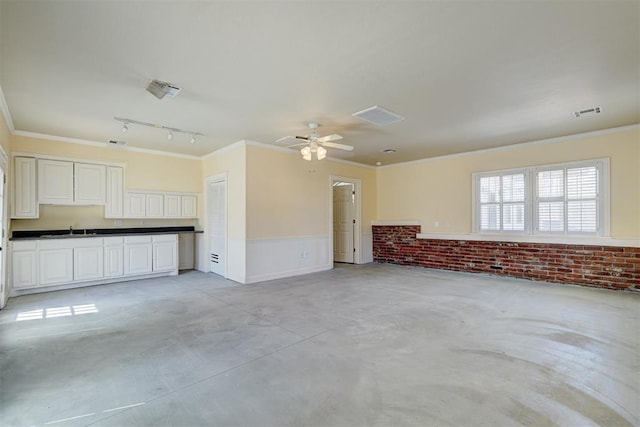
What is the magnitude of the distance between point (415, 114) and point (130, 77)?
11.2ft

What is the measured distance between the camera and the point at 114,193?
5895 millimetres

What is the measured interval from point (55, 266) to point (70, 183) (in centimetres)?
145

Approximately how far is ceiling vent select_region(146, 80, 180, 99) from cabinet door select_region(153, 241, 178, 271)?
12.3 feet

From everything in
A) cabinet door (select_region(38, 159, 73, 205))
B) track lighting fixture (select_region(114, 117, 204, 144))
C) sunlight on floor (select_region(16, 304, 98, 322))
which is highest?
track lighting fixture (select_region(114, 117, 204, 144))

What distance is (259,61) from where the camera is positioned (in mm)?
2801

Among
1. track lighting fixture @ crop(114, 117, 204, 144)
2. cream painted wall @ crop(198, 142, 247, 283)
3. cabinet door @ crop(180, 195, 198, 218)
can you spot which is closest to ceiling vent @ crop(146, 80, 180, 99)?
track lighting fixture @ crop(114, 117, 204, 144)

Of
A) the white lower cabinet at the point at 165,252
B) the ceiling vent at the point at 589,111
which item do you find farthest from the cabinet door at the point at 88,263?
the ceiling vent at the point at 589,111

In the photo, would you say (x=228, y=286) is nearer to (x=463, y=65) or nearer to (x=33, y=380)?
(x=33, y=380)

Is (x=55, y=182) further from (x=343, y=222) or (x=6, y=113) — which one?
(x=343, y=222)

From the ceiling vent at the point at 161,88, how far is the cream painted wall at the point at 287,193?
2.39m

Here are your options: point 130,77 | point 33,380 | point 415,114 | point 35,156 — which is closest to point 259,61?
point 130,77

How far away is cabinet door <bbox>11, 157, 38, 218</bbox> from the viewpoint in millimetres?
4895

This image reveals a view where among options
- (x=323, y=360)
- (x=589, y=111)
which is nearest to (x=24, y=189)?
(x=323, y=360)

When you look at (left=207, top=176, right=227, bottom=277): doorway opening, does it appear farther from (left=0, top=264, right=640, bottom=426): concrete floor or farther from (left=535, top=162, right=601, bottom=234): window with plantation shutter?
(left=535, top=162, right=601, bottom=234): window with plantation shutter
